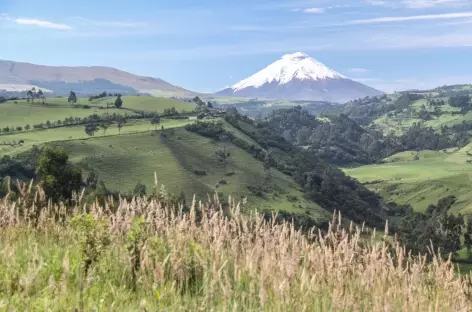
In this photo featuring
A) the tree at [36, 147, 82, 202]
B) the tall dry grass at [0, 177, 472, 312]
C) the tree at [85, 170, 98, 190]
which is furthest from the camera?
the tree at [85, 170, 98, 190]

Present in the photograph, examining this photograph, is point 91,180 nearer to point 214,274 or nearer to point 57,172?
point 57,172

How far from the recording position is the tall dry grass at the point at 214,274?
5148 mm

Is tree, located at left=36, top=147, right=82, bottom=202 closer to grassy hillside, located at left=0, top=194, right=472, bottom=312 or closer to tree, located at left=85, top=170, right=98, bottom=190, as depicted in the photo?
grassy hillside, located at left=0, top=194, right=472, bottom=312

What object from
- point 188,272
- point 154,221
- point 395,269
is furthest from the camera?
point 154,221

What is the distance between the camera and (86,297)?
17.4 ft

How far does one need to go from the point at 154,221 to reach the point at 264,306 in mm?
3254

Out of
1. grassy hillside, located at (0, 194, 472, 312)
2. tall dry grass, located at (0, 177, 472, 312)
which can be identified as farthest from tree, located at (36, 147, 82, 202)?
grassy hillside, located at (0, 194, 472, 312)

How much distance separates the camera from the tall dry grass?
16.9ft

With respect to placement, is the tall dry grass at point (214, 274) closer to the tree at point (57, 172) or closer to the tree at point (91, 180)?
the tree at point (57, 172)

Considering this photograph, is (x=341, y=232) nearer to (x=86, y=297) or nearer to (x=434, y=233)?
(x=86, y=297)

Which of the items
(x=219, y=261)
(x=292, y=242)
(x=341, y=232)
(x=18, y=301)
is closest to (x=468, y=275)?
(x=341, y=232)

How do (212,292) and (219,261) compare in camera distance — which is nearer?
(212,292)

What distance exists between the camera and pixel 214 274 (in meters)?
5.41

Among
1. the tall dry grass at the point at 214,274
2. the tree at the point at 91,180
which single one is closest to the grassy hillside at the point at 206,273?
the tall dry grass at the point at 214,274
